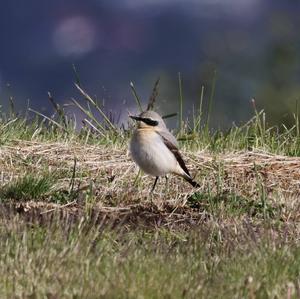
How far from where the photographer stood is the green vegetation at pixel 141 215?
530cm

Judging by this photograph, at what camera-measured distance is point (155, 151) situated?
333 inches

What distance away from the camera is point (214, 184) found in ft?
28.0

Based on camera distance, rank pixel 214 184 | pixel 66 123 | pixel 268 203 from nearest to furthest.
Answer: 1. pixel 268 203
2. pixel 214 184
3. pixel 66 123

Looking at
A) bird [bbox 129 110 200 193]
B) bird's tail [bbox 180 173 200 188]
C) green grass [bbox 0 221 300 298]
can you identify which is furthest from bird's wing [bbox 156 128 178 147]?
green grass [bbox 0 221 300 298]

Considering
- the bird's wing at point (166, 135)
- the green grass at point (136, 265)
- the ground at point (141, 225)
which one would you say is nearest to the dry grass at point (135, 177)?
the ground at point (141, 225)

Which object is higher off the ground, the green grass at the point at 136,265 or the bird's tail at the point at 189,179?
the green grass at the point at 136,265

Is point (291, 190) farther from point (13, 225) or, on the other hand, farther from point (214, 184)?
point (13, 225)

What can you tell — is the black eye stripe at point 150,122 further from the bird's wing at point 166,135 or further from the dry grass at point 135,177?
the dry grass at point 135,177

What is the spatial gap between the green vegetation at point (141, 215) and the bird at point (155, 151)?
16 cm

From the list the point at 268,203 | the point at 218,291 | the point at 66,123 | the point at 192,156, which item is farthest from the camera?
the point at 66,123

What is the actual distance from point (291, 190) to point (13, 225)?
315 cm

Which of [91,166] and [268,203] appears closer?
[268,203]

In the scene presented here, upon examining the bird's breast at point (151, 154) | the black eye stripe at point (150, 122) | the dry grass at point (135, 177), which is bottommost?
the dry grass at point (135, 177)

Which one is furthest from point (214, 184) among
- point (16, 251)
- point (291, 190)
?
point (16, 251)
